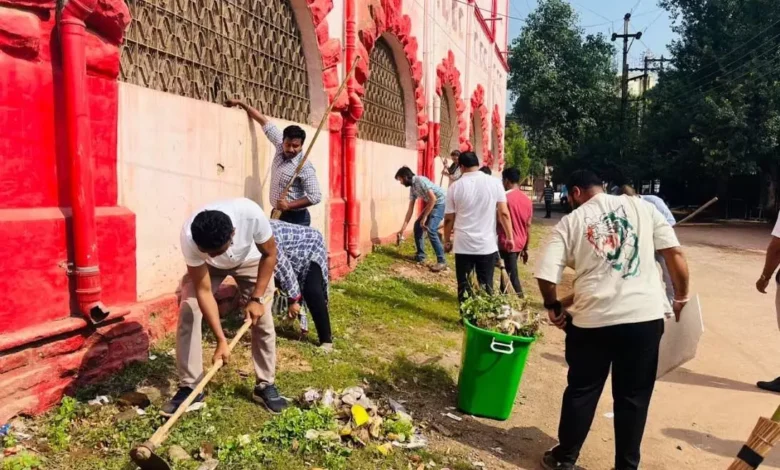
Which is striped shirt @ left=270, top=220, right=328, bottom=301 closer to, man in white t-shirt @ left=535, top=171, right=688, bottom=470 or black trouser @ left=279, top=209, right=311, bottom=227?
black trouser @ left=279, top=209, right=311, bottom=227

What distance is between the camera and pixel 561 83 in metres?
30.9

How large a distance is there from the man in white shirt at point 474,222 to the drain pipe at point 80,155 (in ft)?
11.1

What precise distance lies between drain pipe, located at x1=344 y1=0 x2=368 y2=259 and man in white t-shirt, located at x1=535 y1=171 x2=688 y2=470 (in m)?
4.83

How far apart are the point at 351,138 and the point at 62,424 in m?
5.43

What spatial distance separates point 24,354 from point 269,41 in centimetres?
421

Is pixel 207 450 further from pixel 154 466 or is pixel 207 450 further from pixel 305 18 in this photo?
pixel 305 18

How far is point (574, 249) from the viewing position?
357 cm

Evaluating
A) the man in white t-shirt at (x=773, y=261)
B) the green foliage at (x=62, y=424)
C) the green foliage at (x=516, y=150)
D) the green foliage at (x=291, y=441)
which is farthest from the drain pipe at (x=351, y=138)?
the green foliage at (x=516, y=150)

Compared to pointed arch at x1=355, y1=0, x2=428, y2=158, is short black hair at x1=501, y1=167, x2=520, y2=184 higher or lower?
lower

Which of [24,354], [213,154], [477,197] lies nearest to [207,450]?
[24,354]

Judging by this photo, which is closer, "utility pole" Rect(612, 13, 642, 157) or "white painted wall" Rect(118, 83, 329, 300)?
"white painted wall" Rect(118, 83, 329, 300)

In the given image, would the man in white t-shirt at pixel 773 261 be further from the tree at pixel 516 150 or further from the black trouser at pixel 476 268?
the tree at pixel 516 150

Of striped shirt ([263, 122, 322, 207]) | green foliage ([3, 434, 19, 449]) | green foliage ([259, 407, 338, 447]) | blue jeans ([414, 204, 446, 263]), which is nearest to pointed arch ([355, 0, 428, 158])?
blue jeans ([414, 204, 446, 263])

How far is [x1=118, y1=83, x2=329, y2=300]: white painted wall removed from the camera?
441cm
